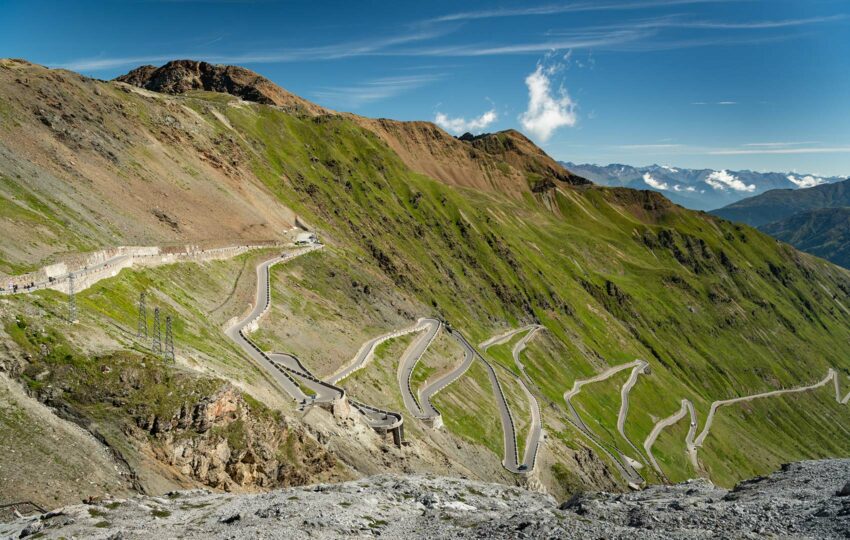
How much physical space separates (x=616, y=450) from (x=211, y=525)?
10327cm

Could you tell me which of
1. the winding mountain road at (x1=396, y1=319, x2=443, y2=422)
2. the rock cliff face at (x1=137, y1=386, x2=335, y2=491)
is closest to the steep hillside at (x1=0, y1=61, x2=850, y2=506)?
the rock cliff face at (x1=137, y1=386, x2=335, y2=491)

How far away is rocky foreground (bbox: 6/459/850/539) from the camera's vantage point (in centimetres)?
2377

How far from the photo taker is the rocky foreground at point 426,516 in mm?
23766

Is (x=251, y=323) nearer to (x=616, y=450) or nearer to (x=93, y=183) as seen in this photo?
Result: (x=93, y=183)

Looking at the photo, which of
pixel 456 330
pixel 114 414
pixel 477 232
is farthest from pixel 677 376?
pixel 114 414

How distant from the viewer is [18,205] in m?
56.4

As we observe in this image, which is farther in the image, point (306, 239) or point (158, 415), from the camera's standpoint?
point (306, 239)

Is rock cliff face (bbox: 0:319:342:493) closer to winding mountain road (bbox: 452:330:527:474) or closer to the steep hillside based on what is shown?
the steep hillside

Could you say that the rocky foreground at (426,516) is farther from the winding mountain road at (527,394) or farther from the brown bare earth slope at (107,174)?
the winding mountain road at (527,394)

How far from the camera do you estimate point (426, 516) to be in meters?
30.4

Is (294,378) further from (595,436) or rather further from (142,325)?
(595,436)

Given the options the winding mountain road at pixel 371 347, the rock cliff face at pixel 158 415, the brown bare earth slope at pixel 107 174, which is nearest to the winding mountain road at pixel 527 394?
the winding mountain road at pixel 371 347

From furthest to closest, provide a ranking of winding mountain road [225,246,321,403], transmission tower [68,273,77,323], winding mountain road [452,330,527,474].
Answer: winding mountain road [452,330,527,474] < winding mountain road [225,246,321,403] < transmission tower [68,273,77,323]

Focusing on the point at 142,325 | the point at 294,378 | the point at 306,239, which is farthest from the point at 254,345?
the point at 306,239
